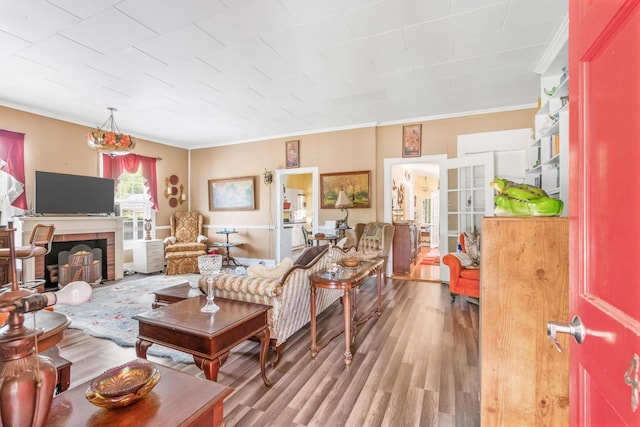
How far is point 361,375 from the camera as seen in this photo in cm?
224

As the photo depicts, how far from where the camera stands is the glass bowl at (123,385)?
37.8 inches

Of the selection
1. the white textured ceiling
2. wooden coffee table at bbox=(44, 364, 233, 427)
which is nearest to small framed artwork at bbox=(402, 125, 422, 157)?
the white textured ceiling

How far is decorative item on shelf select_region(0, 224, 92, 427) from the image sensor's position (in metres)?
0.71

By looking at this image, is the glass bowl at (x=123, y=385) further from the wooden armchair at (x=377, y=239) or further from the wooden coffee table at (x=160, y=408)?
the wooden armchair at (x=377, y=239)

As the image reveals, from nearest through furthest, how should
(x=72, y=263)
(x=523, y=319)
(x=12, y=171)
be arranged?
(x=523, y=319) < (x=12, y=171) < (x=72, y=263)

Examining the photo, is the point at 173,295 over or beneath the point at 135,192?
beneath

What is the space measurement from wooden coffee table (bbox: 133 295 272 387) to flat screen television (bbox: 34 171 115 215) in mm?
4272

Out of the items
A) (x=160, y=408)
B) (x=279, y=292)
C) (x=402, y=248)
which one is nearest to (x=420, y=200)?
(x=402, y=248)

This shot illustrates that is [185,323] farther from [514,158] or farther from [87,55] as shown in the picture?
[514,158]

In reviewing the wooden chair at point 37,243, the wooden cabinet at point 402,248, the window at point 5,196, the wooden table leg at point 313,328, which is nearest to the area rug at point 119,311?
the wooden chair at point 37,243

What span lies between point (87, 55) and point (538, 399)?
186 inches

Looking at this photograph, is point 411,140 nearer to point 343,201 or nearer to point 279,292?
point 343,201

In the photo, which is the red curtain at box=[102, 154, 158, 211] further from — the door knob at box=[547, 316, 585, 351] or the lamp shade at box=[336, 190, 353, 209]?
the door knob at box=[547, 316, 585, 351]

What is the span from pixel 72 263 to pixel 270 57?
15.3ft
